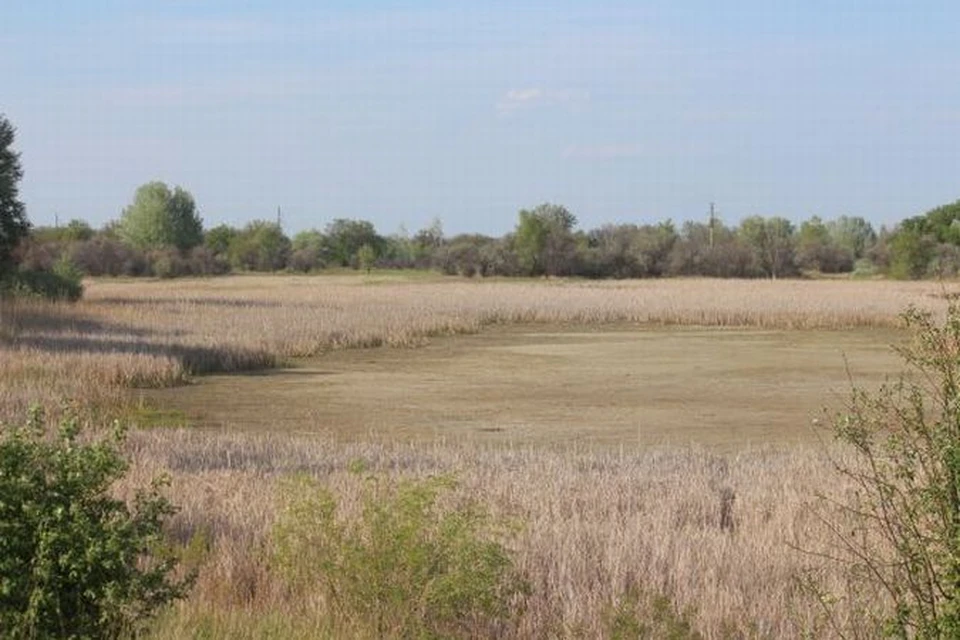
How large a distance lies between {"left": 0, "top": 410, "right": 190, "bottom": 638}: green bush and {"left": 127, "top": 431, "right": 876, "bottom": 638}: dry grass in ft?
1.30

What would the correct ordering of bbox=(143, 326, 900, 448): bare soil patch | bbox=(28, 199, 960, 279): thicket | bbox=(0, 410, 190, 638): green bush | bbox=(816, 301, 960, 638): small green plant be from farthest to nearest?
bbox=(28, 199, 960, 279): thicket, bbox=(143, 326, 900, 448): bare soil patch, bbox=(0, 410, 190, 638): green bush, bbox=(816, 301, 960, 638): small green plant

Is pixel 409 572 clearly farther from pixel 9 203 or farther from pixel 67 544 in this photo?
pixel 9 203

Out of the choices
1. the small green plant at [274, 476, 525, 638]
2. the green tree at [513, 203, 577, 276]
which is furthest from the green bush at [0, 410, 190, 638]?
the green tree at [513, 203, 577, 276]

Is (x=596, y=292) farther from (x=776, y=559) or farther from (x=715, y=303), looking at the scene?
(x=776, y=559)

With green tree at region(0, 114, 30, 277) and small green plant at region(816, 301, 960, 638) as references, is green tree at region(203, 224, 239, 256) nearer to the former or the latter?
green tree at region(0, 114, 30, 277)

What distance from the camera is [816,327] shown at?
160 ft

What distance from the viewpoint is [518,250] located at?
10425 cm

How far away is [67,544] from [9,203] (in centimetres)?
3947

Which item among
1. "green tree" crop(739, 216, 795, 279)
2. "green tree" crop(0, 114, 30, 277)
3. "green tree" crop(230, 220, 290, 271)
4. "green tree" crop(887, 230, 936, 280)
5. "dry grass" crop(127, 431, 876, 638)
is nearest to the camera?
"dry grass" crop(127, 431, 876, 638)

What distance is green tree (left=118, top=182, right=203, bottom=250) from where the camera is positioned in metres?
114

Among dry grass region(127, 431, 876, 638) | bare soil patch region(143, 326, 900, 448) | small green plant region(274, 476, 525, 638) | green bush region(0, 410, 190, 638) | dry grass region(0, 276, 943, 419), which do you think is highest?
green bush region(0, 410, 190, 638)

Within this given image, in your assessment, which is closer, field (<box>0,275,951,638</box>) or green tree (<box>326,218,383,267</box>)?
field (<box>0,275,951,638</box>)

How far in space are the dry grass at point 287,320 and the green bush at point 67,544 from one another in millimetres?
8187

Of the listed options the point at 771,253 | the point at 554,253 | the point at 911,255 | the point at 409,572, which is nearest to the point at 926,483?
the point at 409,572
